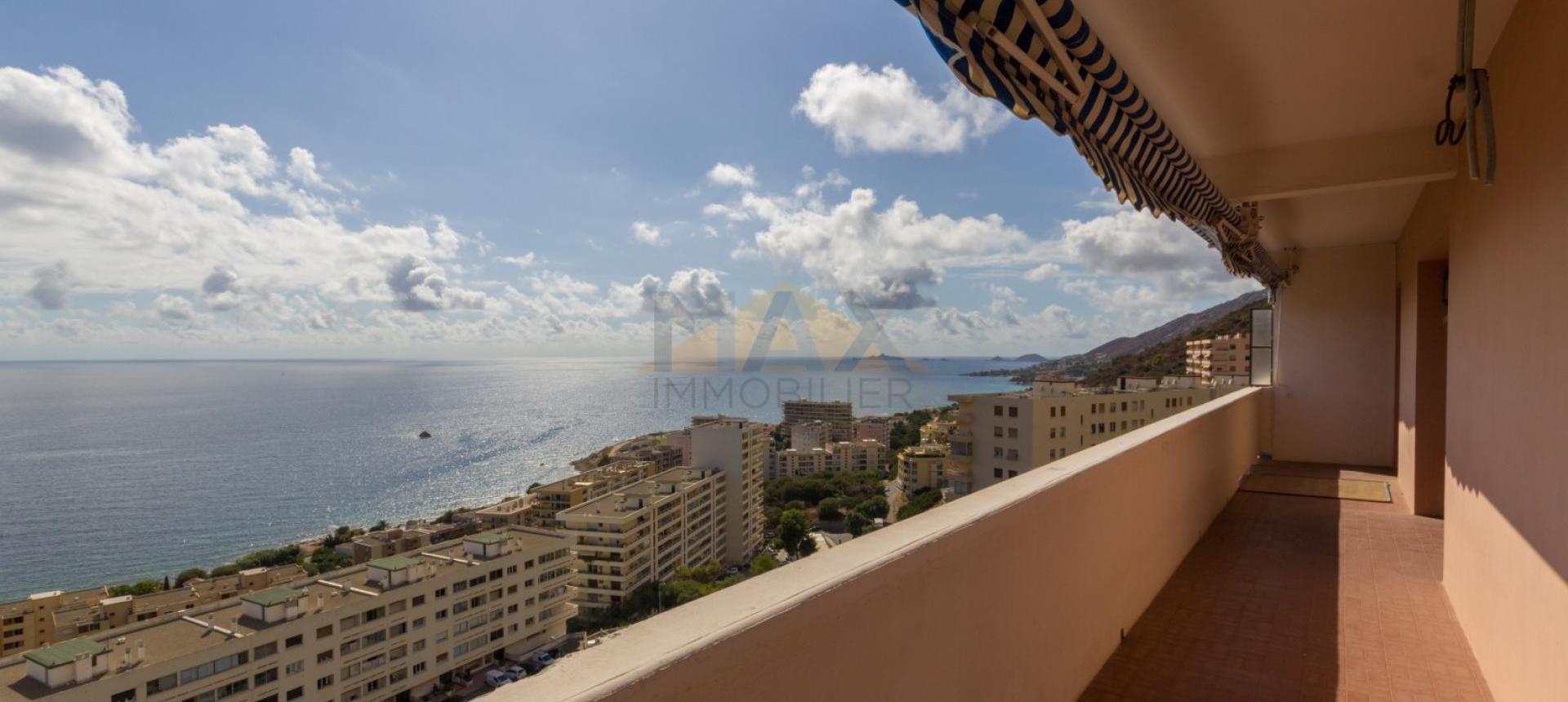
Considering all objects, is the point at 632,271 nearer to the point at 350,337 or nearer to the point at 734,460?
the point at 350,337

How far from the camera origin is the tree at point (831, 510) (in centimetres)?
1694

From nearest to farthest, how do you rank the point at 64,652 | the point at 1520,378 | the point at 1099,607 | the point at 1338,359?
the point at 1520,378
the point at 1099,607
the point at 64,652
the point at 1338,359

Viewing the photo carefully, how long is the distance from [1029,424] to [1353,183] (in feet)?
25.2

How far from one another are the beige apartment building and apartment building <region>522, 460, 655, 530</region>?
6031 millimetres

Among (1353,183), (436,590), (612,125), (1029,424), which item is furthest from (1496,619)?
(612,125)

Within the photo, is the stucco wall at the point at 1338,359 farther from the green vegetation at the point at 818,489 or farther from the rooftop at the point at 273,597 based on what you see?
the green vegetation at the point at 818,489

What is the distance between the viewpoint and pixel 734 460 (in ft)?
50.7

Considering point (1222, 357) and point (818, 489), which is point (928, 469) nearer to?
point (1222, 357)

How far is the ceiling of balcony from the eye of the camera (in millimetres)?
2238

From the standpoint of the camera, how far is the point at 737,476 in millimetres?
15312

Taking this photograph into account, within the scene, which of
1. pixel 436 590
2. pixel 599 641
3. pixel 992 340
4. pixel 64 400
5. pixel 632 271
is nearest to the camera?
pixel 599 641

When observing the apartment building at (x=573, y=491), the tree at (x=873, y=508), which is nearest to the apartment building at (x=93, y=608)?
the apartment building at (x=573, y=491)

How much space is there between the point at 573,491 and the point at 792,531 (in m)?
4.97

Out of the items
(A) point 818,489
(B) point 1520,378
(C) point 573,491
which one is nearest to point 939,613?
(B) point 1520,378
